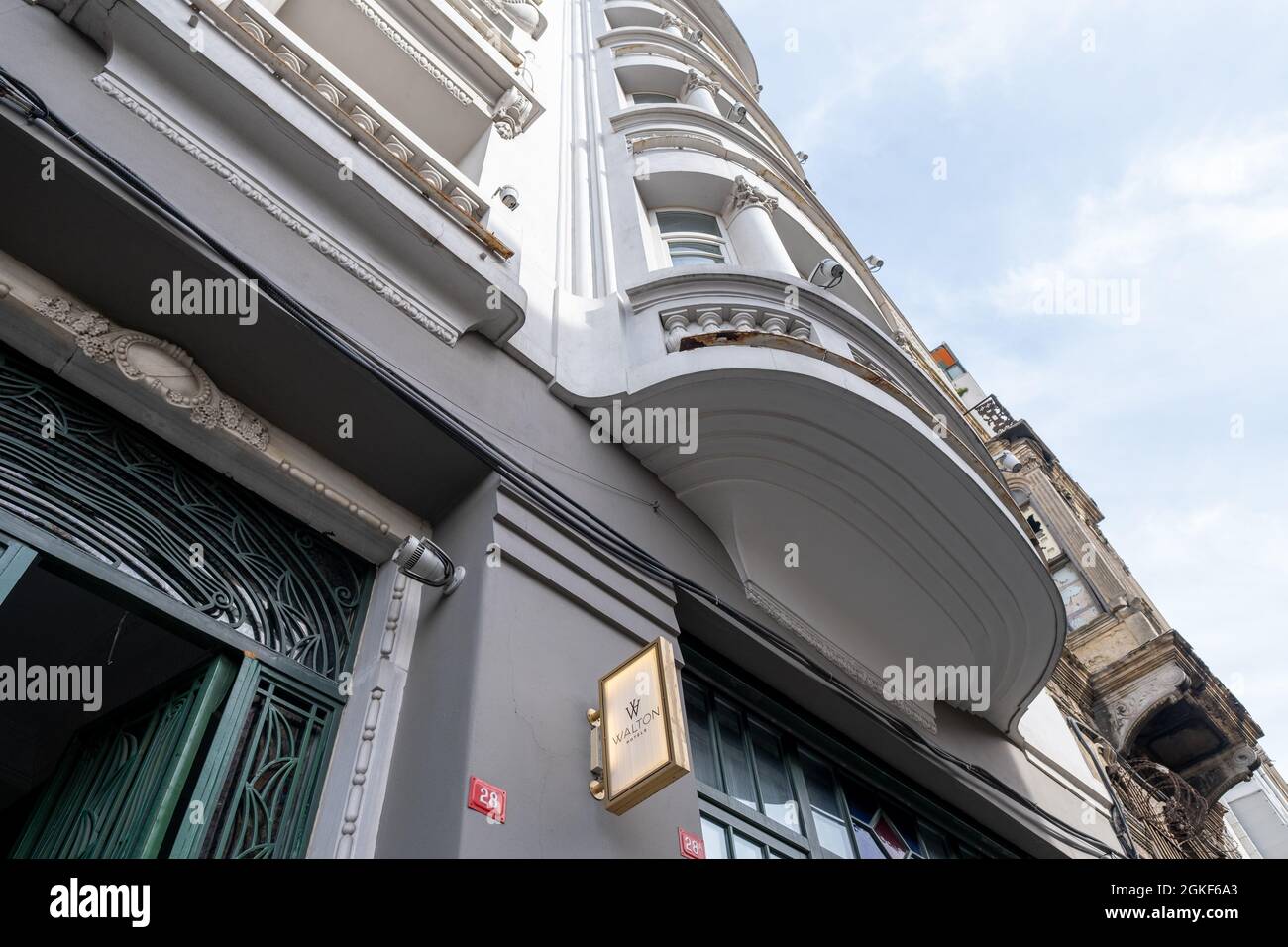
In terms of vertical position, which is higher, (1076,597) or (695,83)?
(695,83)

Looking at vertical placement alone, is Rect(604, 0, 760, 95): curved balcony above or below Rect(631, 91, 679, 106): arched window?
above

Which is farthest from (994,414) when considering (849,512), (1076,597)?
(849,512)

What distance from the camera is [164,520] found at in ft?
15.0

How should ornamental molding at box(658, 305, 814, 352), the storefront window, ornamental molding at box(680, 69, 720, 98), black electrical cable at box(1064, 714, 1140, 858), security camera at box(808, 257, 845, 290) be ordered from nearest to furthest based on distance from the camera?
the storefront window
ornamental molding at box(658, 305, 814, 352)
security camera at box(808, 257, 845, 290)
black electrical cable at box(1064, 714, 1140, 858)
ornamental molding at box(680, 69, 720, 98)

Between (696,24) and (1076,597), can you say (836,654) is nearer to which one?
(1076,597)

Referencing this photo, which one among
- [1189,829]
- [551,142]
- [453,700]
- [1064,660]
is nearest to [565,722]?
[453,700]

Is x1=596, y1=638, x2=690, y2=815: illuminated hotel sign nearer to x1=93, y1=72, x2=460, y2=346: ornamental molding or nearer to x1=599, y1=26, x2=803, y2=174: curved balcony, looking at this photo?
x1=93, y1=72, x2=460, y2=346: ornamental molding

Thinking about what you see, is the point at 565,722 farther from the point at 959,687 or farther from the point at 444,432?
the point at 959,687

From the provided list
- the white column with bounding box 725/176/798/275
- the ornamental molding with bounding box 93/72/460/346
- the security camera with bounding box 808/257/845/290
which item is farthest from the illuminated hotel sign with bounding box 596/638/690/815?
the white column with bounding box 725/176/798/275

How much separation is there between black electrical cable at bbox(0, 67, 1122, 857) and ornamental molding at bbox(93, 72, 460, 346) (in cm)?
55

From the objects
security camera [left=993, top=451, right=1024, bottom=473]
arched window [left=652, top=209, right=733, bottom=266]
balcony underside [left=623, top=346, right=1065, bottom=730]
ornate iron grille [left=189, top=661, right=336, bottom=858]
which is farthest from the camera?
security camera [left=993, top=451, right=1024, bottom=473]

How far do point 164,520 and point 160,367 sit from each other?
83 cm

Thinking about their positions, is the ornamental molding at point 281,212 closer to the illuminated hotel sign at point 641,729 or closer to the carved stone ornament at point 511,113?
the illuminated hotel sign at point 641,729

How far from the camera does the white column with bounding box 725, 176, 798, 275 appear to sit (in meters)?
9.72
